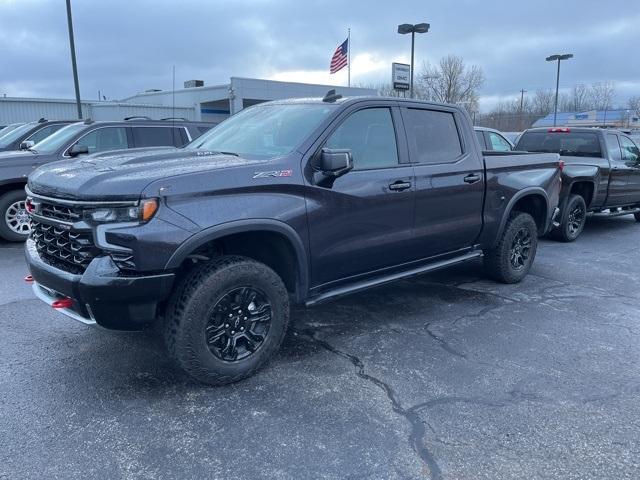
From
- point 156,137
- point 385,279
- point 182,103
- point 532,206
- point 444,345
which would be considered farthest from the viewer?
point 182,103

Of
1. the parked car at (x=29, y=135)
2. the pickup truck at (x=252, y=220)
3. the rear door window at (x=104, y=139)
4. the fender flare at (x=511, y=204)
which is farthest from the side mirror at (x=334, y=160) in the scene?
the parked car at (x=29, y=135)

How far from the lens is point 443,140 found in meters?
5.08

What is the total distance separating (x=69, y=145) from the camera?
8.22 metres

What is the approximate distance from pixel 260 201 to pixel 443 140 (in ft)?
7.59

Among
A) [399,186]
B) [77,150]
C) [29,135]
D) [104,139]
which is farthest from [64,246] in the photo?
[29,135]

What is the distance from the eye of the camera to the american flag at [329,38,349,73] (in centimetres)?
2516

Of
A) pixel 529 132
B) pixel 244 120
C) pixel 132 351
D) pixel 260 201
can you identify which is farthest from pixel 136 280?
pixel 529 132

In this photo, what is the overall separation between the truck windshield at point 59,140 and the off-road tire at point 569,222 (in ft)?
25.9

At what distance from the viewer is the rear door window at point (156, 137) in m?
8.92

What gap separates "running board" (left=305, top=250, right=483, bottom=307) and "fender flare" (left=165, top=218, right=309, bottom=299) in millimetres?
183

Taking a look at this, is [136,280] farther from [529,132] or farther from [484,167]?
[529,132]

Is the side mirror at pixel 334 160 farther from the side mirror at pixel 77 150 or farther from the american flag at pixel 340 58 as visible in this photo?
the american flag at pixel 340 58

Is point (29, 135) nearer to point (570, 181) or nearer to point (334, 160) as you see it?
point (334, 160)

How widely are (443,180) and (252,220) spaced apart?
84.1 inches
